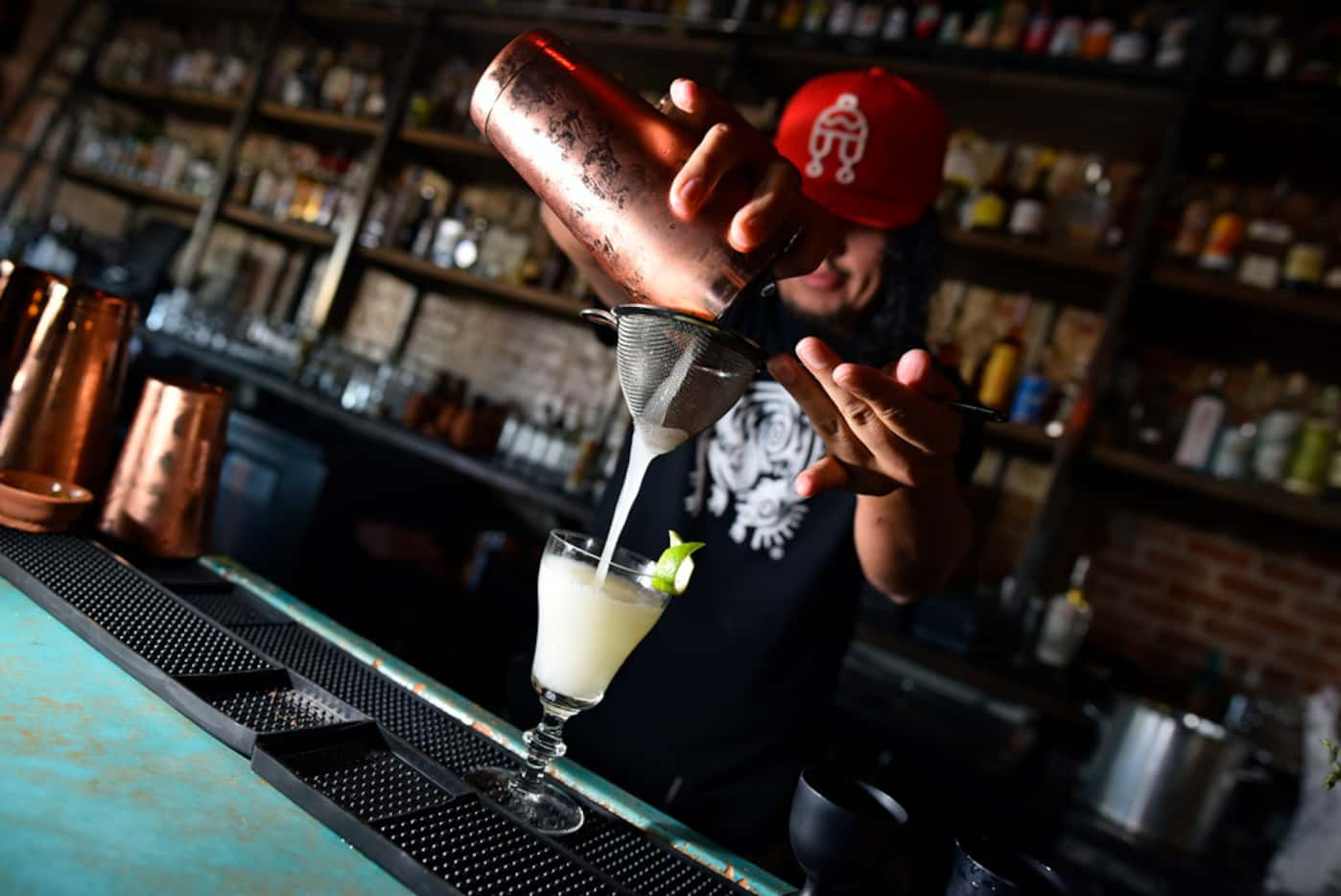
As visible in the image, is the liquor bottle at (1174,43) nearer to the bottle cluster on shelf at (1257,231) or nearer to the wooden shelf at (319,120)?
the bottle cluster on shelf at (1257,231)

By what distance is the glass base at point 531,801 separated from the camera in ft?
2.79

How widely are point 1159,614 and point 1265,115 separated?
1.52 m

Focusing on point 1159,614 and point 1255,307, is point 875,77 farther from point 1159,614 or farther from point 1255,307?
point 1159,614

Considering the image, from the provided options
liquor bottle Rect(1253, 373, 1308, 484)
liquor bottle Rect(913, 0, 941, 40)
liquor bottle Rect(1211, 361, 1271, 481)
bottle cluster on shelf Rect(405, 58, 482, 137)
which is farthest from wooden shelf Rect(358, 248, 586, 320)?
liquor bottle Rect(1253, 373, 1308, 484)

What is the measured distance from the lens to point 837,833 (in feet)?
2.34

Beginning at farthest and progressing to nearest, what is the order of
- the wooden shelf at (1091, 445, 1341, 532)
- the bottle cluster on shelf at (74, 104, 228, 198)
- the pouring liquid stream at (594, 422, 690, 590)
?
1. the bottle cluster on shelf at (74, 104, 228, 198)
2. the wooden shelf at (1091, 445, 1341, 532)
3. the pouring liquid stream at (594, 422, 690, 590)

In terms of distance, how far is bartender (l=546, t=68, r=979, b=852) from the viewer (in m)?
1.38

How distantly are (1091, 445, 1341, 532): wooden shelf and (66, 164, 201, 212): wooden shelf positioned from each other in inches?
171

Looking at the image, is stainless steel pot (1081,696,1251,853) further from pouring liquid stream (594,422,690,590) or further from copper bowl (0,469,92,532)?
copper bowl (0,469,92,532)

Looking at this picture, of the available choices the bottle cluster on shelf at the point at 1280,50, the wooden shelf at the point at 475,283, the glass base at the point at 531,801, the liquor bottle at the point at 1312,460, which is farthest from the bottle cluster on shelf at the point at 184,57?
the liquor bottle at the point at 1312,460

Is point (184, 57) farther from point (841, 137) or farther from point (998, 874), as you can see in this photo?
point (998, 874)

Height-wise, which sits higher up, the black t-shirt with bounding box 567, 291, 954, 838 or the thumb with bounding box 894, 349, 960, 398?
the thumb with bounding box 894, 349, 960, 398

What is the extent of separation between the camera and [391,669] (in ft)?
3.67

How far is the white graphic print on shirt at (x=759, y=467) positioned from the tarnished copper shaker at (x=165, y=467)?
74cm
